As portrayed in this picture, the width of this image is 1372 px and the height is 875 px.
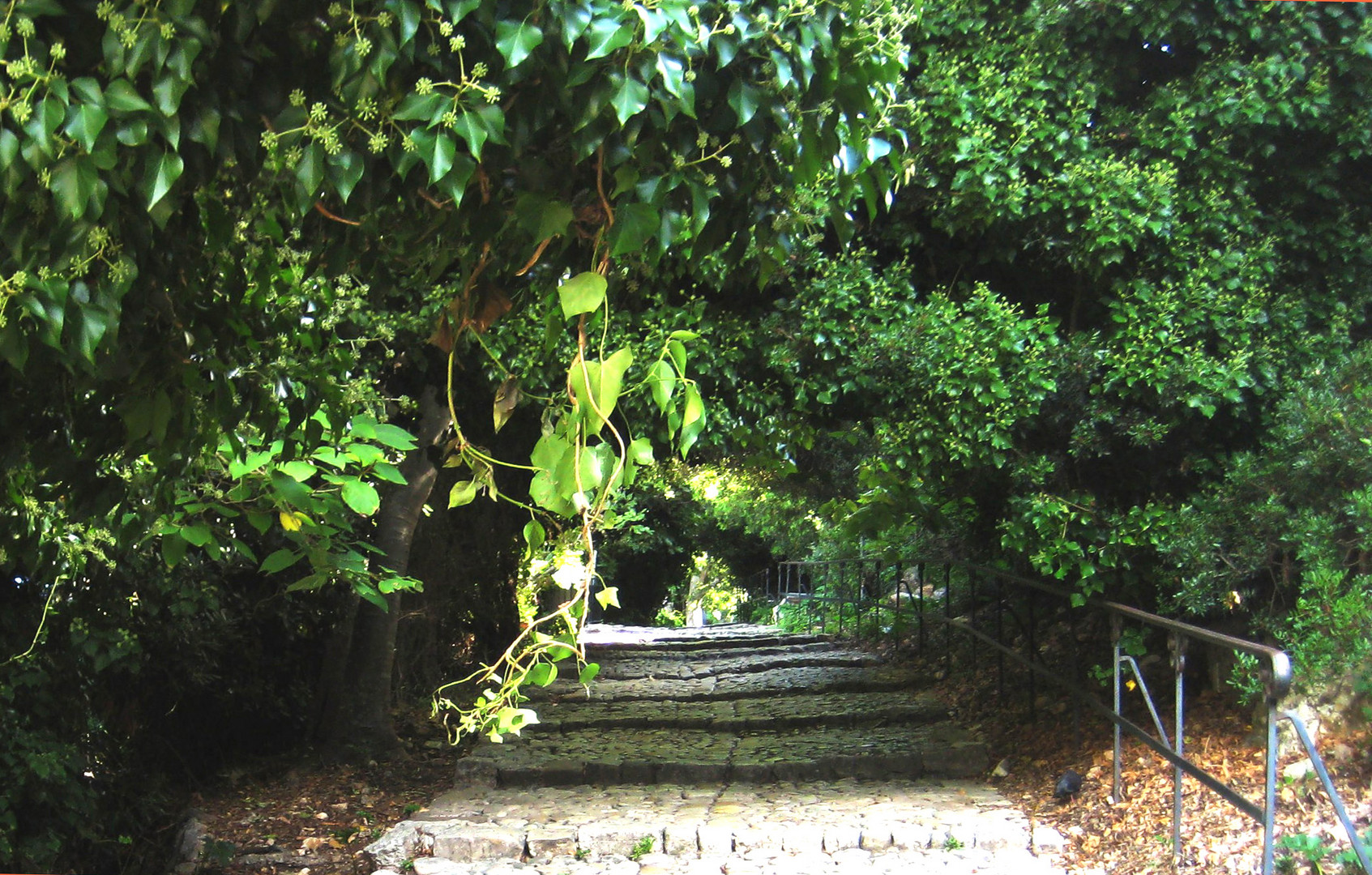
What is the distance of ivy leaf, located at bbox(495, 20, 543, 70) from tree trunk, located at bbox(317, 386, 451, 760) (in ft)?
16.2

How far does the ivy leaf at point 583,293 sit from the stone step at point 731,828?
333 centimetres

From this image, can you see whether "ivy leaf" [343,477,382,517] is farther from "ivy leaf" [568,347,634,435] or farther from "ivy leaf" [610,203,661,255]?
"ivy leaf" [610,203,661,255]

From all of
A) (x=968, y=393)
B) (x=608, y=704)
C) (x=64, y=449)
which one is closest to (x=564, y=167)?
Result: (x=64, y=449)

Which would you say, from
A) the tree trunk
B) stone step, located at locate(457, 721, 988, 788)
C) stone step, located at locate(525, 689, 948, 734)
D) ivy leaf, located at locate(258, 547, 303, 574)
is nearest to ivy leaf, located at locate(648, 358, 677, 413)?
ivy leaf, located at locate(258, 547, 303, 574)

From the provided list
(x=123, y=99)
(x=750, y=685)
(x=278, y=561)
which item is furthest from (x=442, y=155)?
(x=750, y=685)

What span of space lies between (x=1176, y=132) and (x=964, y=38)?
3.44ft

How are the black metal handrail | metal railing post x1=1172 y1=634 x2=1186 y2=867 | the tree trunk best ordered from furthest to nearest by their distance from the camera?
1. the tree trunk
2. metal railing post x1=1172 y1=634 x2=1186 y2=867
3. the black metal handrail

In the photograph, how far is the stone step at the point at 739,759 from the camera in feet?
19.7

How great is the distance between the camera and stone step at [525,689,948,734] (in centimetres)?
715

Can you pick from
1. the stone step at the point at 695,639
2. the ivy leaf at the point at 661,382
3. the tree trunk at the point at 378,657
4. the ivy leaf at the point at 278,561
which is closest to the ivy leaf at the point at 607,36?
the ivy leaf at the point at 661,382

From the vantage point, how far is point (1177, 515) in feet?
15.8

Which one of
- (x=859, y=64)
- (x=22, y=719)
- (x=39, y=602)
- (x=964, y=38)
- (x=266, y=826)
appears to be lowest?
(x=266, y=826)

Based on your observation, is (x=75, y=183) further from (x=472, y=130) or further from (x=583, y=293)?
(x=583, y=293)

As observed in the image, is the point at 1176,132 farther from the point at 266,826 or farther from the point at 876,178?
the point at 266,826
